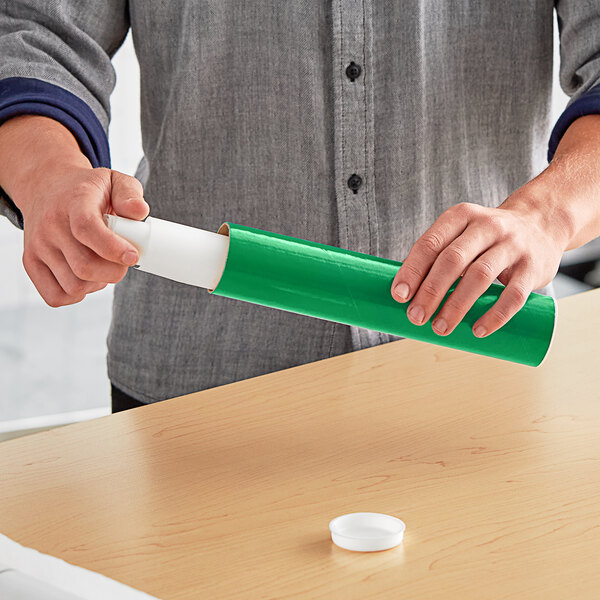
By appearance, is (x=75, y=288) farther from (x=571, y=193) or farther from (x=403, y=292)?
(x=571, y=193)

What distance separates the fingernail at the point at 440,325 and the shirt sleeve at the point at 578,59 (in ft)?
1.14

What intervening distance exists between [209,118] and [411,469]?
0.53 meters

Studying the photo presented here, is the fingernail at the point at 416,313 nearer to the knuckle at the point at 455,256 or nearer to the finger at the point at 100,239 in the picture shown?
the knuckle at the point at 455,256

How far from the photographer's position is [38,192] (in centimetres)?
75

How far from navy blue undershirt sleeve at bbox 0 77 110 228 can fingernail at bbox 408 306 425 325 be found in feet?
1.30

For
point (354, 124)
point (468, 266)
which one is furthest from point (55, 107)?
point (468, 266)

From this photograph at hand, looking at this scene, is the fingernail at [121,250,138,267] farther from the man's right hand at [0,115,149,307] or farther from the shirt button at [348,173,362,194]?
the shirt button at [348,173,362,194]

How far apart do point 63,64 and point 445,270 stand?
0.53 m

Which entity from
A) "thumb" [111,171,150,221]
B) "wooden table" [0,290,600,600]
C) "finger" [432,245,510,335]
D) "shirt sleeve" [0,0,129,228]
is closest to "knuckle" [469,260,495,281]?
"finger" [432,245,510,335]

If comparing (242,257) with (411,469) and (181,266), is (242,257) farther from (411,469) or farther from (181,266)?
(411,469)

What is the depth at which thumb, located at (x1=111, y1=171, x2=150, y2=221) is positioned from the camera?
2.30 feet

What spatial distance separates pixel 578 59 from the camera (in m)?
1.04

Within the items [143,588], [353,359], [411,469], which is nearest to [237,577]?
[143,588]

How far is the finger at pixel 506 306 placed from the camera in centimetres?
75
